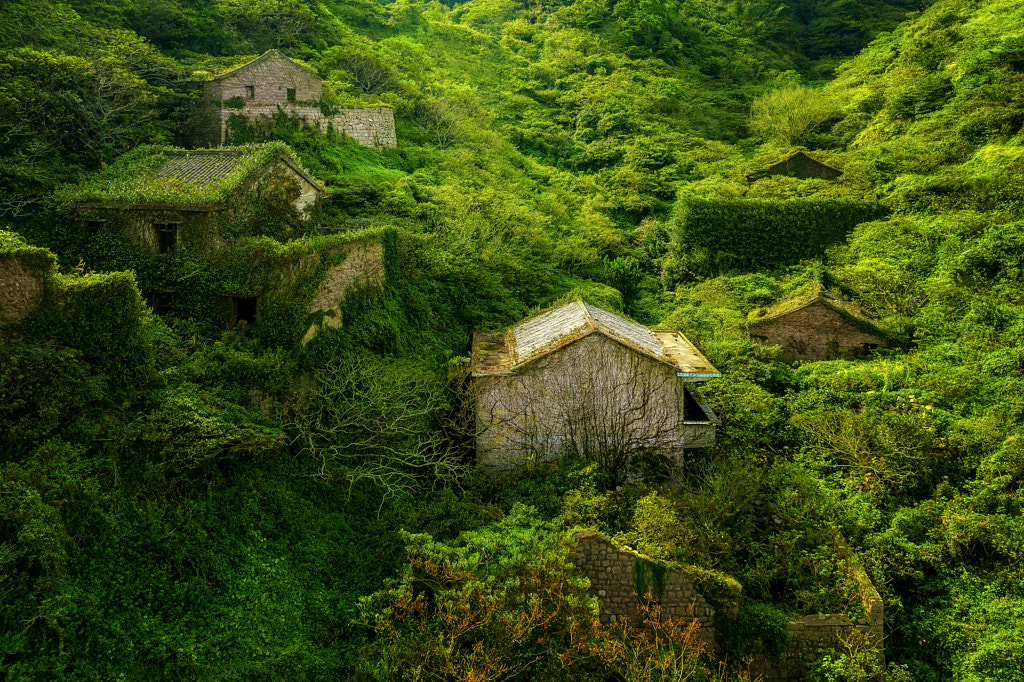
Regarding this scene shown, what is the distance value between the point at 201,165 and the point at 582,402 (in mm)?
11593

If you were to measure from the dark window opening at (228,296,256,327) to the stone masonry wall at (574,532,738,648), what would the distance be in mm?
8922

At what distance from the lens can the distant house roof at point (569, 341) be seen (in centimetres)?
1502

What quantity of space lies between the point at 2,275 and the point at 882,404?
18.3m

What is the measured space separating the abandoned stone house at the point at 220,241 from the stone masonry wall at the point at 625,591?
7864 millimetres

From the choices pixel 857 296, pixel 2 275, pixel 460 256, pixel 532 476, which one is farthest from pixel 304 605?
pixel 857 296

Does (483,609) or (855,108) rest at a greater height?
(855,108)

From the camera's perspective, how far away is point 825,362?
20.1 m

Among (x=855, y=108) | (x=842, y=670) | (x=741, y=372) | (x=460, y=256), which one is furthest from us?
(x=855, y=108)

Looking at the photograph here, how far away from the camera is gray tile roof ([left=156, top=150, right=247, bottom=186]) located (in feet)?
54.8

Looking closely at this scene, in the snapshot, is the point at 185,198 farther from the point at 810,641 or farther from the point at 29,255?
the point at 810,641

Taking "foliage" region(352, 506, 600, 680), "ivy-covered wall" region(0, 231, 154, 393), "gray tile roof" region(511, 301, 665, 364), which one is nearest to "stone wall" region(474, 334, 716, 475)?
"gray tile roof" region(511, 301, 665, 364)

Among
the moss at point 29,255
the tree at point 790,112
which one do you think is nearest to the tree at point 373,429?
the moss at point 29,255

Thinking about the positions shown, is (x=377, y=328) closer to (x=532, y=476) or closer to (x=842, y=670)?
(x=532, y=476)

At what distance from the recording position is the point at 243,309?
15.4 meters
